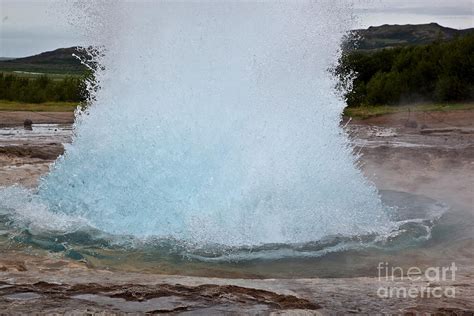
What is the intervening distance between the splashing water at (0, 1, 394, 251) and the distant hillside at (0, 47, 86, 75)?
61.1 metres

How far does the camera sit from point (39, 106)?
28.2 m

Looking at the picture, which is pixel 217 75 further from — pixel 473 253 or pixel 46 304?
pixel 46 304

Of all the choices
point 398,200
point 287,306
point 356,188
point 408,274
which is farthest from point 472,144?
point 287,306

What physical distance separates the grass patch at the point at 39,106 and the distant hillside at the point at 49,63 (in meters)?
37.3

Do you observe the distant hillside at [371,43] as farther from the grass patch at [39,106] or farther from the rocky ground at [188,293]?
the rocky ground at [188,293]

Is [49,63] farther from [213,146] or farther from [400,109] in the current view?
[213,146]

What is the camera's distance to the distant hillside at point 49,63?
69.2 m

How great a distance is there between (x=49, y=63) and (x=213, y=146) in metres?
74.8

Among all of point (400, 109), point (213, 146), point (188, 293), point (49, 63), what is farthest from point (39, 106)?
point (49, 63)

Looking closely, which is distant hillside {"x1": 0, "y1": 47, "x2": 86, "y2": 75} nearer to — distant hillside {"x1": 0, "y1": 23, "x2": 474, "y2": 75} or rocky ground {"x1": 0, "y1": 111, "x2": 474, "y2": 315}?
distant hillside {"x1": 0, "y1": 23, "x2": 474, "y2": 75}

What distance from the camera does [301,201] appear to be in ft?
19.5

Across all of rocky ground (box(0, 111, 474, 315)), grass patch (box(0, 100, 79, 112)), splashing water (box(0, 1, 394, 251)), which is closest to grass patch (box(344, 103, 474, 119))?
grass patch (box(0, 100, 79, 112))

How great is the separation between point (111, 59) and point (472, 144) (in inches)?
343

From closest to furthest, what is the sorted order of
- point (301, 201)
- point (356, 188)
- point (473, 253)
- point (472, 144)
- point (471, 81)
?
point (473, 253) < point (301, 201) < point (356, 188) < point (472, 144) < point (471, 81)
